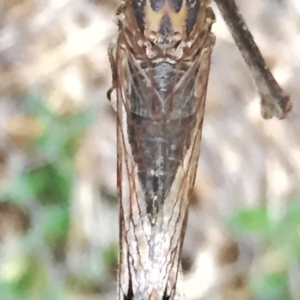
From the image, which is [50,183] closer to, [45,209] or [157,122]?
[45,209]

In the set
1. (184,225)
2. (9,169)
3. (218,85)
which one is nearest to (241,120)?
(218,85)

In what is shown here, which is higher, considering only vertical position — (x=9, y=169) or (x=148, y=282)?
(x=9, y=169)

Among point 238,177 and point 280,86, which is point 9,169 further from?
point 280,86

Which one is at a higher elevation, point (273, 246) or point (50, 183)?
point (50, 183)

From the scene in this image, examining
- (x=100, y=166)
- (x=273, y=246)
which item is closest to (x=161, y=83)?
(x=100, y=166)

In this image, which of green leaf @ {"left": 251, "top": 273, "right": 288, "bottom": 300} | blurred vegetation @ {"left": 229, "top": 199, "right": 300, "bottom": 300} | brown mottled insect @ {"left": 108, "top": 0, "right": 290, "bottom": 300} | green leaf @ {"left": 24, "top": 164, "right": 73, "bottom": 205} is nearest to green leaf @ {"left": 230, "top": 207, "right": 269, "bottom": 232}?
blurred vegetation @ {"left": 229, "top": 199, "right": 300, "bottom": 300}

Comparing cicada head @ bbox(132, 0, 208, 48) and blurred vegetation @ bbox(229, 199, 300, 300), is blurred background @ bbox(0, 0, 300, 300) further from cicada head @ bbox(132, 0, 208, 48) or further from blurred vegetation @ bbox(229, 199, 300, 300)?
cicada head @ bbox(132, 0, 208, 48)
